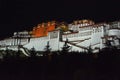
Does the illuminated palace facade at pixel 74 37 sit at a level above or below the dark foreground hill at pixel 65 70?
above

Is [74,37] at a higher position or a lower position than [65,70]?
higher

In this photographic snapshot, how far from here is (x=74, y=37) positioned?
39844mm

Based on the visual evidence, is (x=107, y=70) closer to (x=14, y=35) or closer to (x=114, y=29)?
(x=114, y=29)

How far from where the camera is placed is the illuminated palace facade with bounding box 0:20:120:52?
34.7 m

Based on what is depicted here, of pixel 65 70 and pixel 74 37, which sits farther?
pixel 74 37

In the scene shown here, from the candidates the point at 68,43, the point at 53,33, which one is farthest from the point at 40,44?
the point at 68,43

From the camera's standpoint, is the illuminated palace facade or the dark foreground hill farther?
the illuminated palace facade

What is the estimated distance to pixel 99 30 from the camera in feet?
120

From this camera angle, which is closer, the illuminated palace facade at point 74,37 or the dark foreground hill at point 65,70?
the dark foreground hill at point 65,70

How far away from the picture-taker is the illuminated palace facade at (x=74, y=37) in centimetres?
3470

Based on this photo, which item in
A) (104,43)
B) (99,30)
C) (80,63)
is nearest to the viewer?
(80,63)

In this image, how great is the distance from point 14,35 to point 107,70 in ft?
144

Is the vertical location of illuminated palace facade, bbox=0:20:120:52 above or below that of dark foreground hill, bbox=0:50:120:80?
above

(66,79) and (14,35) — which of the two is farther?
(14,35)
